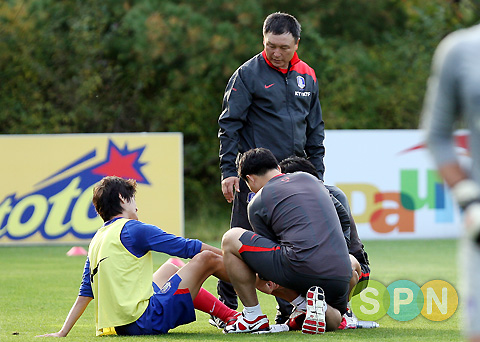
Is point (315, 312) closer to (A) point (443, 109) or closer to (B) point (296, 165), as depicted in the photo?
(B) point (296, 165)

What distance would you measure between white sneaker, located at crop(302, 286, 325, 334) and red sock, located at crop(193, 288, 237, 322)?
0.61m

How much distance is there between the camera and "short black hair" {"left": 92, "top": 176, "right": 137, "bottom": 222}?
16.6ft

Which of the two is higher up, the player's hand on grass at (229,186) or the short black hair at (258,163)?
the short black hair at (258,163)

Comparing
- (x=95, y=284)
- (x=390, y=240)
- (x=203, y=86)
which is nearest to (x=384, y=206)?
(x=390, y=240)

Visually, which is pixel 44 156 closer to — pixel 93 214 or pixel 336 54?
pixel 93 214

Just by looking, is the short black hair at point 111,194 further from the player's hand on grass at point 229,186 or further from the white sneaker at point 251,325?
the white sneaker at point 251,325

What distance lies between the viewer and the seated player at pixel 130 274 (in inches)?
196

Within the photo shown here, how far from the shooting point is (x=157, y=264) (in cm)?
1034

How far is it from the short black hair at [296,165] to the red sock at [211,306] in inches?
36.9

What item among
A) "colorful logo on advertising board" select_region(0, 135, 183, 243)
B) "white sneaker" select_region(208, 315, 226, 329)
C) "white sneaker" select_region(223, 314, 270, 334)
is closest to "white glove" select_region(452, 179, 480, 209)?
"white sneaker" select_region(223, 314, 270, 334)

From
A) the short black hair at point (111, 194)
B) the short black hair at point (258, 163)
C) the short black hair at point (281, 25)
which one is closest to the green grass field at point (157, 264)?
the short black hair at point (111, 194)

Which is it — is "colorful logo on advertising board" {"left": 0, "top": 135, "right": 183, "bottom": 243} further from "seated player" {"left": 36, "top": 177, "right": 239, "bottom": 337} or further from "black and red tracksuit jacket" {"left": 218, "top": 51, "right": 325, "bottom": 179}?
"seated player" {"left": 36, "top": 177, "right": 239, "bottom": 337}

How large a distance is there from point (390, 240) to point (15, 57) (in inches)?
418

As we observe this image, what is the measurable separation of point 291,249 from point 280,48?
143cm
